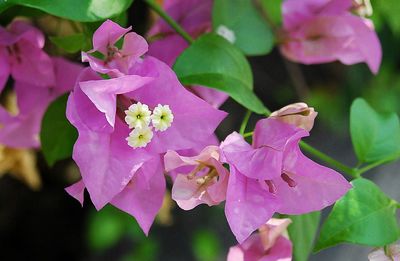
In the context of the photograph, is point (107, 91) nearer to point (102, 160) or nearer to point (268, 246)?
point (102, 160)

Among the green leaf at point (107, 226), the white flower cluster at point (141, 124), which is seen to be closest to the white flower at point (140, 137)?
the white flower cluster at point (141, 124)

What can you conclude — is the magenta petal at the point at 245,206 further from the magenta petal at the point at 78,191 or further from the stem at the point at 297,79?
the stem at the point at 297,79

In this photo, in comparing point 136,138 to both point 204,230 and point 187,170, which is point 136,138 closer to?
point 187,170

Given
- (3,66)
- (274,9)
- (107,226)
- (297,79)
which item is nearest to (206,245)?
(107,226)

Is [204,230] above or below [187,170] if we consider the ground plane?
below

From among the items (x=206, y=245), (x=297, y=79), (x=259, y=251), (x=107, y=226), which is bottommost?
(x=206, y=245)

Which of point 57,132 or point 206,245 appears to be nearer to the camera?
point 57,132

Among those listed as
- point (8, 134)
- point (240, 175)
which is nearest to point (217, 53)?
point (240, 175)
